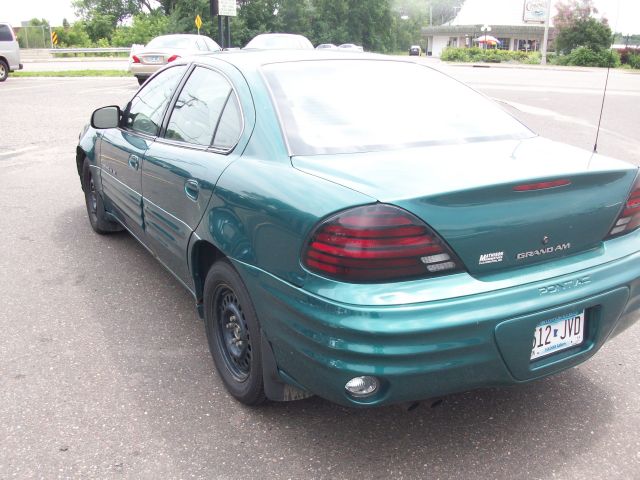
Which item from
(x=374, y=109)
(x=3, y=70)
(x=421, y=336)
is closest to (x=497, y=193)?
(x=421, y=336)

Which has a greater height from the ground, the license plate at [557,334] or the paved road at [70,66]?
the paved road at [70,66]

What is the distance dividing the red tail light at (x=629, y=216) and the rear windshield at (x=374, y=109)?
63 cm

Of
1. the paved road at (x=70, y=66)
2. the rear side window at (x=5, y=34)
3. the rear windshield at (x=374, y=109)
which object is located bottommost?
the rear windshield at (x=374, y=109)

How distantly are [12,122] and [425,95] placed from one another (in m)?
11.3

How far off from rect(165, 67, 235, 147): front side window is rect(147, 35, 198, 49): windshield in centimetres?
1572

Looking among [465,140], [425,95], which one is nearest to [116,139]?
[425,95]

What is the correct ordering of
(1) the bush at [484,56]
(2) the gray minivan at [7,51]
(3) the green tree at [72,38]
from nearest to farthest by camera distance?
1. (2) the gray minivan at [7,51]
2. (1) the bush at [484,56]
3. (3) the green tree at [72,38]

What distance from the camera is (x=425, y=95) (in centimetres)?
320

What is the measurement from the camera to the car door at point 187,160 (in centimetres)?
300

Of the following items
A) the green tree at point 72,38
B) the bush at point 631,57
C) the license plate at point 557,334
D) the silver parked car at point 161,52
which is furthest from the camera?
the green tree at point 72,38

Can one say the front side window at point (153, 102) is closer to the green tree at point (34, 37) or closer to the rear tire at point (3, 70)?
the rear tire at point (3, 70)

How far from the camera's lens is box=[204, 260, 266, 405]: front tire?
266 centimetres

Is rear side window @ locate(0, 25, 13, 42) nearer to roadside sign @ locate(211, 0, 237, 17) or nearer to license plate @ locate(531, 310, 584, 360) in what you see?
roadside sign @ locate(211, 0, 237, 17)

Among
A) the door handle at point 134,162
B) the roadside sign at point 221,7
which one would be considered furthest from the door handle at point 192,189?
the roadside sign at point 221,7
